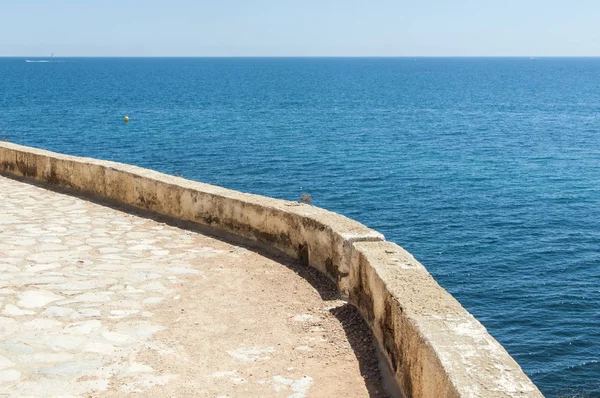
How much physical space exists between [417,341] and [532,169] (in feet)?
130

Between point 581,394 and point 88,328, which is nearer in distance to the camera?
point 88,328

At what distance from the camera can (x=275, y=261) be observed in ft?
21.8

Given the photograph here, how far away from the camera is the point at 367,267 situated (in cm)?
518

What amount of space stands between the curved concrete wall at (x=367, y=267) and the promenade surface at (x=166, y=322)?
0.22 meters

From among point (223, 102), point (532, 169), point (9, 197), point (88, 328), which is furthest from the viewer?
point (223, 102)

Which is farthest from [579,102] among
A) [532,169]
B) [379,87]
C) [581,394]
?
[581,394]

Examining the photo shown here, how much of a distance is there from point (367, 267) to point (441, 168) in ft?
120

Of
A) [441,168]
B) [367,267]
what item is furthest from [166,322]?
[441,168]

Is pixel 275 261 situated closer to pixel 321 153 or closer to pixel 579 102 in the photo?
pixel 321 153

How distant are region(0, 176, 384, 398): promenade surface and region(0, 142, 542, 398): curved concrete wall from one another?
22cm

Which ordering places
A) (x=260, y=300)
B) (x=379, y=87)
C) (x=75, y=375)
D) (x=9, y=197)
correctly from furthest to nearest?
(x=379, y=87), (x=9, y=197), (x=260, y=300), (x=75, y=375)

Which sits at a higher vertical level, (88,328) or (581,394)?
(88,328)

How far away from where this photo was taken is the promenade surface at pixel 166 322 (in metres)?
4.30

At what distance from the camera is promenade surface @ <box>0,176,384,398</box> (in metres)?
4.30
